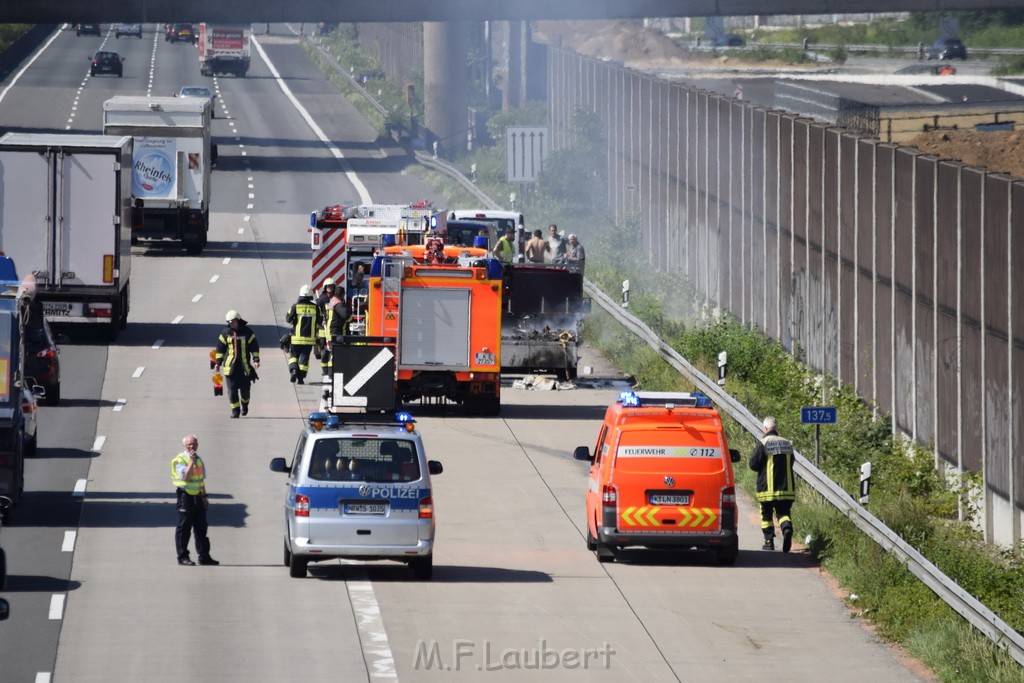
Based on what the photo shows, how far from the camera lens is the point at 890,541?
20.9m

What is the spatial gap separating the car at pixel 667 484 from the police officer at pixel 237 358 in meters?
10.3

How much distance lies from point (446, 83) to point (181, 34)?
189 feet

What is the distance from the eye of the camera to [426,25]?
89.2 metres

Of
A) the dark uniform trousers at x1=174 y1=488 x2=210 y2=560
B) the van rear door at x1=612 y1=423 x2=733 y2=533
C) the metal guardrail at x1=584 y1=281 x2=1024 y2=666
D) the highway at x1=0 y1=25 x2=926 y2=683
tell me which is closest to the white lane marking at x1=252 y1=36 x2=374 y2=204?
the highway at x1=0 y1=25 x2=926 y2=683

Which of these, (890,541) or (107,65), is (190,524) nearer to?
(890,541)

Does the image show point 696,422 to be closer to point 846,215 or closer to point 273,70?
point 846,215

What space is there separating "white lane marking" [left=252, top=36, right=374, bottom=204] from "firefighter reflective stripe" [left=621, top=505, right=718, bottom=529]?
46862mm

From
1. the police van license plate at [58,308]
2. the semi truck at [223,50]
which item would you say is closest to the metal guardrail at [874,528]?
the police van license plate at [58,308]

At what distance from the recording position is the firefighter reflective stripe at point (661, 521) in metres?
21.5

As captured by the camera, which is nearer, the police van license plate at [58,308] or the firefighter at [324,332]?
the firefighter at [324,332]

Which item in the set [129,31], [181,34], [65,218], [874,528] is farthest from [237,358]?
[181,34]

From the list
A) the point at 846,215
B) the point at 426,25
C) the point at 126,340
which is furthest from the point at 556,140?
the point at 846,215

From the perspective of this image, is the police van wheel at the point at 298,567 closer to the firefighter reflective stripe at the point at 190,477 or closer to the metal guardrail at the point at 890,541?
the firefighter reflective stripe at the point at 190,477

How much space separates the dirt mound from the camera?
4678 cm
